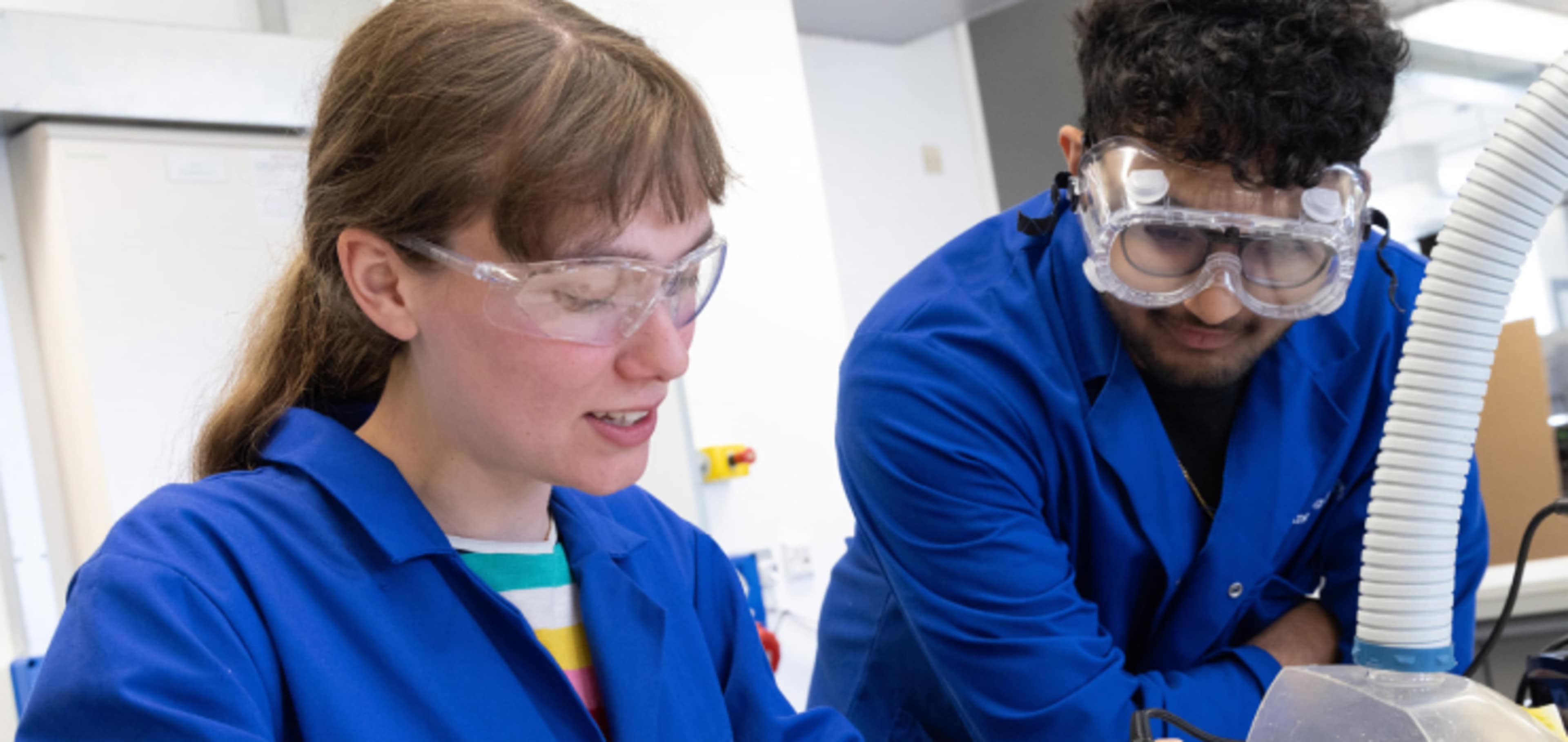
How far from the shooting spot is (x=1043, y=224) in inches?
57.0

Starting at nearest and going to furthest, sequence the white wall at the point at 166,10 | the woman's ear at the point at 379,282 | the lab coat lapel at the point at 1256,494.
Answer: the woman's ear at the point at 379,282 < the lab coat lapel at the point at 1256,494 < the white wall at the point at 166,10

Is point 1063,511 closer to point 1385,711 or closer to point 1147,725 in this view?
point 1147,725

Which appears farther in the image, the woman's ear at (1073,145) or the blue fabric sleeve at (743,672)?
the woman's ear at (1073,145)

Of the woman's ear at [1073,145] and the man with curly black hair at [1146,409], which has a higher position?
the woman's ear at [1073,145]

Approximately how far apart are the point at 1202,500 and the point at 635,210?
84 cm

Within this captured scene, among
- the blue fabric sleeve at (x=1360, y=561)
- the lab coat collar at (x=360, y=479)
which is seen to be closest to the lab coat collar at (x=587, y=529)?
the lab coat collar at (x=360, y=479)

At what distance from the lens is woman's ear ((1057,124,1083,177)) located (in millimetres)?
1402

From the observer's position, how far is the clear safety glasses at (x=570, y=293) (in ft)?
2.98

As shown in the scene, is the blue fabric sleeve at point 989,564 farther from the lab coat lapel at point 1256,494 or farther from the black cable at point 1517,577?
the black cable at point 1517,577

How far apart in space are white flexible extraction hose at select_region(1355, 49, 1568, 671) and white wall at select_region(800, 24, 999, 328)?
13.0 ft

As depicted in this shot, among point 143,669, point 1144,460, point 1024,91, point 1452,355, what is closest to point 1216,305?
point 1144,460

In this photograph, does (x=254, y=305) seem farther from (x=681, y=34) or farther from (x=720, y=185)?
(x=681, y=34)

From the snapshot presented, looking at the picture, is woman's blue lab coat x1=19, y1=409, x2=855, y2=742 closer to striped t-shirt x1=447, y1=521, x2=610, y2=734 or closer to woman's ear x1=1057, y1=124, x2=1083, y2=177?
striped t-shirt x1=447, y1=521, x2=610, y2=734

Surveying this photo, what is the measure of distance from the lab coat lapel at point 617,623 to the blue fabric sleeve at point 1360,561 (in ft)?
2.71
